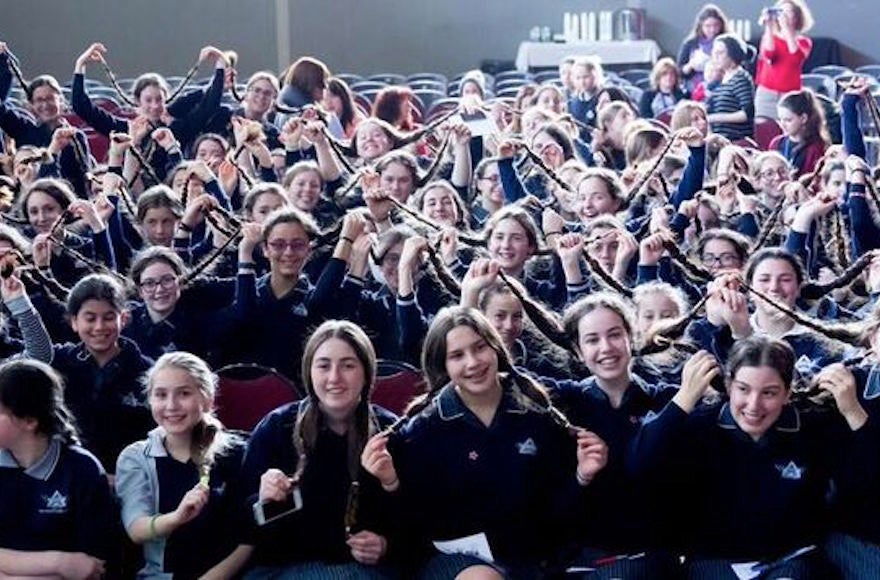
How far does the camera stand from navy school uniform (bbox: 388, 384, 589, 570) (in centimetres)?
324

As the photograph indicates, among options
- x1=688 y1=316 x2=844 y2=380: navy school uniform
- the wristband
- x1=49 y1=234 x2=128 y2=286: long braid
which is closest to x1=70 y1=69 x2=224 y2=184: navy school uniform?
x1=49 y1=234 x2=128 y2=286: long braid

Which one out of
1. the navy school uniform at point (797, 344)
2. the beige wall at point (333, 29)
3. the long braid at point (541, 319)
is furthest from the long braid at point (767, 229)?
the beige wall at point (333, 29)

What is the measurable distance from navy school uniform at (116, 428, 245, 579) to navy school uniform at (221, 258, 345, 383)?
1.06 meters

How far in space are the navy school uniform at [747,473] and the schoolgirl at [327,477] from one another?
2.03ft

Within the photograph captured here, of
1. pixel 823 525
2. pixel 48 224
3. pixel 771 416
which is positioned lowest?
pixel 823 525

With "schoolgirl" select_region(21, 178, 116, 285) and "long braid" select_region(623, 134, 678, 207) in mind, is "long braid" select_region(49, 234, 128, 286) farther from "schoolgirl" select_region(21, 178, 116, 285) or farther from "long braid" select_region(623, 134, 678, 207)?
"long braid" select_region(623, 134, 678, 207)

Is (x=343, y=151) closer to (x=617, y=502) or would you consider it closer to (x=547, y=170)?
(x=547, y=170)

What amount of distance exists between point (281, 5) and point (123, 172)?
7.23 metres

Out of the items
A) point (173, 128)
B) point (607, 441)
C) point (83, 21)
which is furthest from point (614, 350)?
point (83, 21)

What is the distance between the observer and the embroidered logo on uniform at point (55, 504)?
126 inches

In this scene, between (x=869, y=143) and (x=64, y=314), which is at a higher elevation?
Answer: (x=869, y=143)

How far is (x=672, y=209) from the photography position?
5.49 m

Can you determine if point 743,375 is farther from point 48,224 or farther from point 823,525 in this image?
point 48,224

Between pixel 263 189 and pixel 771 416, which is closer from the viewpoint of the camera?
pixel 771 416
